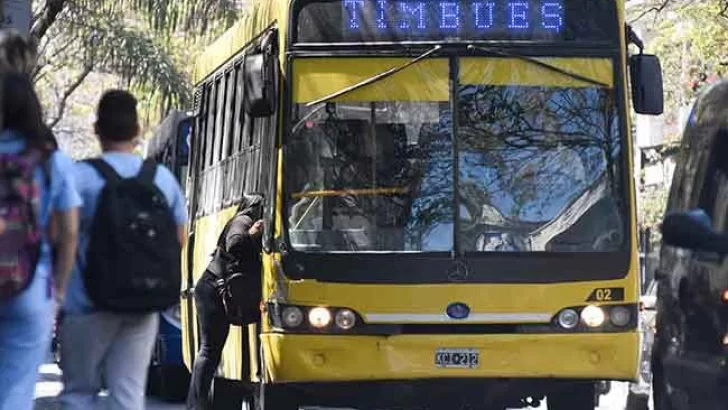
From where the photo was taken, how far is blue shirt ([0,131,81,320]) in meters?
7.16

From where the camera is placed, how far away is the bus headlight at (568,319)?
11.7 m

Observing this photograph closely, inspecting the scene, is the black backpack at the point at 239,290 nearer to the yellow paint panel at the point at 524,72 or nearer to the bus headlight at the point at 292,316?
the bus headlight at the point at 292,316

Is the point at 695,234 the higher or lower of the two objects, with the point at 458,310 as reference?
higher

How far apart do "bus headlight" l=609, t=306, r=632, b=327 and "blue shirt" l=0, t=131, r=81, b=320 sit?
520 cm

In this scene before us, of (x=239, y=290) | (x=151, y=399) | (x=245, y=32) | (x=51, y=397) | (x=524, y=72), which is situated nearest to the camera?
(x=524, y=72)

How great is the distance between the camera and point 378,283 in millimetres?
11648

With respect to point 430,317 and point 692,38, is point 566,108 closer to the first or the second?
point 430,317

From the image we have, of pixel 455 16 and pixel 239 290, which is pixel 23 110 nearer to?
pixel 455 16

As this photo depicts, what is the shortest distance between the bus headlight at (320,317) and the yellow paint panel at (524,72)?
1839 mm

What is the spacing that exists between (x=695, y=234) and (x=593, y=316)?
3708 millimetres

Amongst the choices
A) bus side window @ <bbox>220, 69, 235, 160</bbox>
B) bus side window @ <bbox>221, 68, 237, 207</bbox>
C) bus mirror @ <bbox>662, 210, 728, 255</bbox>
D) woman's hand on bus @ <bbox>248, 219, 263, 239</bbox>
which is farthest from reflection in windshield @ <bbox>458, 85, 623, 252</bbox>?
bus mirror @ <bbox>662, 210, 728, 255</bbox>

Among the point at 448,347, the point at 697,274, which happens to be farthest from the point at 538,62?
the point at 697,274

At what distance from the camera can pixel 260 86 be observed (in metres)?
11.7

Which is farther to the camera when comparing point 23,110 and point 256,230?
point 256,230
